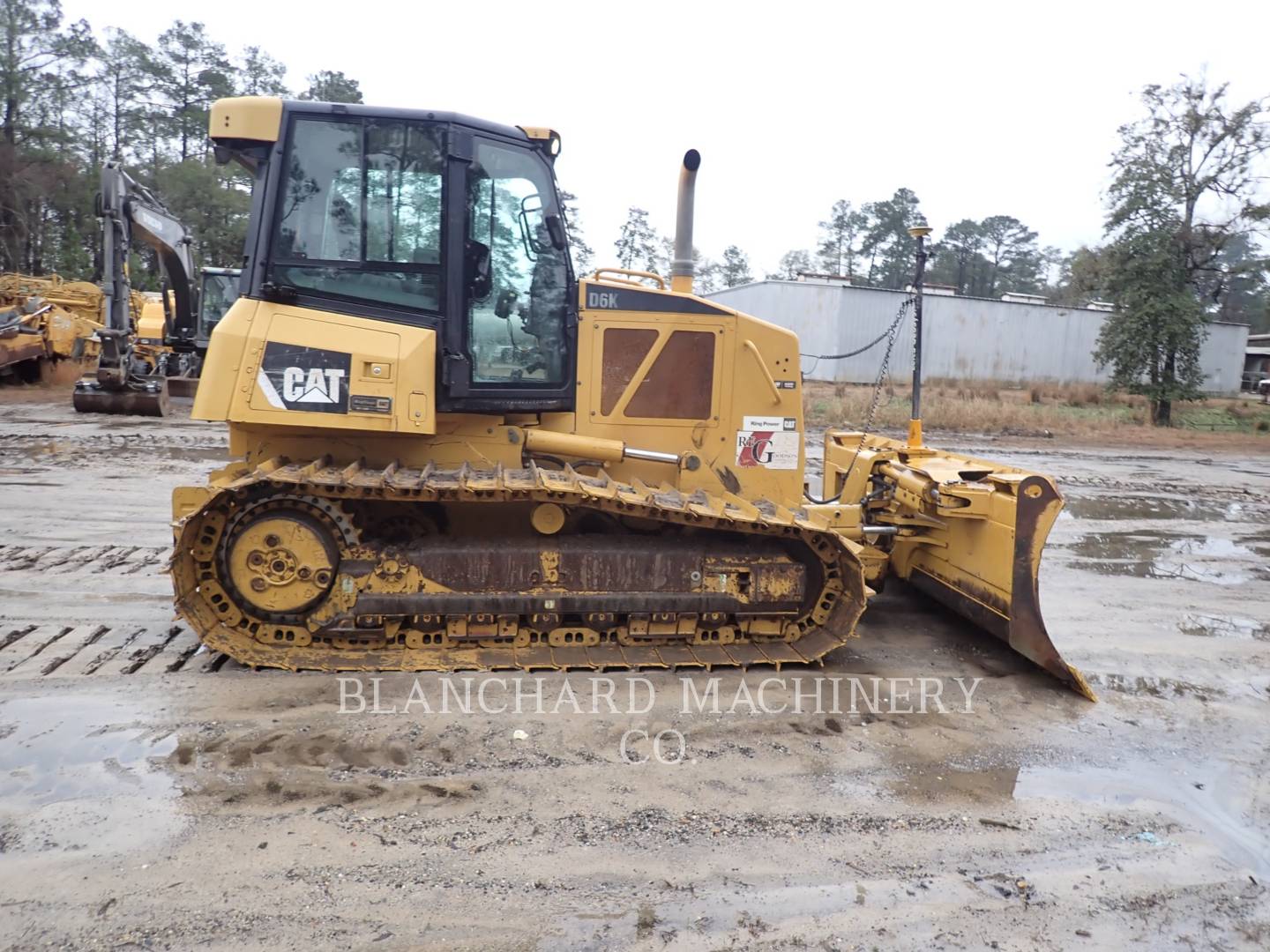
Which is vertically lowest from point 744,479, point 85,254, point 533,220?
point 744,479

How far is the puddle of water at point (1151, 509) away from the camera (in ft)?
36.2

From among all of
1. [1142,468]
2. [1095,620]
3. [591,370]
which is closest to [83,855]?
[591,370]

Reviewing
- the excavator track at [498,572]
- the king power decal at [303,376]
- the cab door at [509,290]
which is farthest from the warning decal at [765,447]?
the king power decal at [303,376]

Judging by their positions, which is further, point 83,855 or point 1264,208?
point 1264,208

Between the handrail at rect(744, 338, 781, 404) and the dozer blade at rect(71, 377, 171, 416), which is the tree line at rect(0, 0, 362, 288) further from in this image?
the handrail at rect(744, 338, 781, 404)

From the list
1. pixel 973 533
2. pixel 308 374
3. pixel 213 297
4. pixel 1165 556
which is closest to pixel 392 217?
pixel 308 374

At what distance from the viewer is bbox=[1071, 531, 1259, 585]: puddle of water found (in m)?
8.09

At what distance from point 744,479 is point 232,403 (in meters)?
3.08

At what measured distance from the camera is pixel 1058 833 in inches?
143

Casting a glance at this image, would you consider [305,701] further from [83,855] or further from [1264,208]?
[1264,208]

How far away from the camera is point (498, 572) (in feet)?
16.4

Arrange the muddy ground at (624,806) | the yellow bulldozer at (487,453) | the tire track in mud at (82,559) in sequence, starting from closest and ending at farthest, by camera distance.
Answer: the muddy ground at (624,806) < the yellow bulldozer at (487,453) < the tire track in mud at (82,559)

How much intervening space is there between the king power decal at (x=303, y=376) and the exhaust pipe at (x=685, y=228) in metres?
2.21

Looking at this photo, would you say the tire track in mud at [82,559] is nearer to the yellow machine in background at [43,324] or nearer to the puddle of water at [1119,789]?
the puddle of water at [1119,789]
